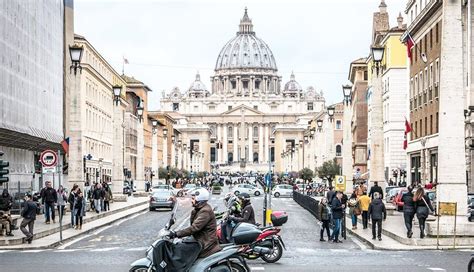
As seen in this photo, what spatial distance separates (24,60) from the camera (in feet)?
179

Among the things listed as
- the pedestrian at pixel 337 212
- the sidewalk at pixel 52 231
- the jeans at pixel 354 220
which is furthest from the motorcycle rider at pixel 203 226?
the jeans at pixel 354 220

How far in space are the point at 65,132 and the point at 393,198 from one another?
27603 mm

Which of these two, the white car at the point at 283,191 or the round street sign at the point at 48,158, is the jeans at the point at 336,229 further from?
the white car at the point at 283,191

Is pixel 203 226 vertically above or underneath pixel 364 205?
above

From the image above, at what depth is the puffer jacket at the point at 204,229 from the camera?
587 inches

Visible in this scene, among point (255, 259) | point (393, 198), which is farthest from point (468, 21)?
point (255, 259)

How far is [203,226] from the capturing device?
14.9 metres

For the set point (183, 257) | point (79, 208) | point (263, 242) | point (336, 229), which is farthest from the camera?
point (79, 208)

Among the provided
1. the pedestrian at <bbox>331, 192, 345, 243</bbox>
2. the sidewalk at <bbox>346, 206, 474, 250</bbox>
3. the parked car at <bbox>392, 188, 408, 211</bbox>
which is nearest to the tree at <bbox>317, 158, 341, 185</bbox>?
the parked car at <bbox>392, 188, 408, 211</bbox>

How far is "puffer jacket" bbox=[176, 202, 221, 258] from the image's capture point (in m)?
14.9

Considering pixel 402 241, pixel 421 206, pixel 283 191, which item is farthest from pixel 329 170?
pixel 402 241

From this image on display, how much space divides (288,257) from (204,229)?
9.96 meters

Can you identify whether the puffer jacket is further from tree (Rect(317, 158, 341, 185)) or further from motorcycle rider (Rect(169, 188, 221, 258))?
tree (Rect(317, 158, 341, 185))

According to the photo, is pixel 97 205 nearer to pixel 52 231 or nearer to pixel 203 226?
pixel 52 231
